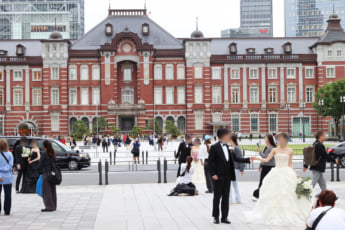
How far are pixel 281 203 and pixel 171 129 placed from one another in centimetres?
5163

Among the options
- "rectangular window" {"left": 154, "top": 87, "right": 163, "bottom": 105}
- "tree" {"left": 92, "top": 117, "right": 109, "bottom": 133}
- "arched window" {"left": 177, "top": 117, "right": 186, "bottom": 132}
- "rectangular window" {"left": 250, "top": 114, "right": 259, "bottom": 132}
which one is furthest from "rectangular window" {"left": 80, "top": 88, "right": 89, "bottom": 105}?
"rectangular window" {"left": 250, "top": 114, "right": 259, "bottom": 132}

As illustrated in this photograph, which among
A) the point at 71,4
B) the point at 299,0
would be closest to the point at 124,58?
the point at 71,4

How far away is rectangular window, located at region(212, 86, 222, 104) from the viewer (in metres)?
67.2

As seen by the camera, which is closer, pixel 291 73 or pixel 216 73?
pixel 216 73

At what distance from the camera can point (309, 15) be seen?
152 meters

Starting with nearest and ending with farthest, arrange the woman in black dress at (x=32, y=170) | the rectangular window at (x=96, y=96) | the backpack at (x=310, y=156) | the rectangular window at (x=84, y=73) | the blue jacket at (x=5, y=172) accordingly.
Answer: the blue jacket at (x=5, y=172) < the backpack at (x=310, y=156) < the woman in black dress at (x=32, y=170) < the rectangular window at (x=84, y=73) < the rectangular window at (x=96, y=96)

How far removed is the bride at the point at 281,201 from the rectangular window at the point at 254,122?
187 feet

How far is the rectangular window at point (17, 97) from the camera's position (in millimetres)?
66625

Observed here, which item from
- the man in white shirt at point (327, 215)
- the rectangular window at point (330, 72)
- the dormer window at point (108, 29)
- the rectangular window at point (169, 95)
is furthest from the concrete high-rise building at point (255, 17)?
the man in white shirt at point (327, 215)

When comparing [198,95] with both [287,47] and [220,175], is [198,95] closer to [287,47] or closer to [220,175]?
[287,47]

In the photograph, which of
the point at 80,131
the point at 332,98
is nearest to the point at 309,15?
the point at 332,98

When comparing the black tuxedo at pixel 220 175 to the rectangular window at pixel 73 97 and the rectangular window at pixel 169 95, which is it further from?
the rectangular window at pixel 73 97

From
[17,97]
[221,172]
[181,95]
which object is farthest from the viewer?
[181,95]

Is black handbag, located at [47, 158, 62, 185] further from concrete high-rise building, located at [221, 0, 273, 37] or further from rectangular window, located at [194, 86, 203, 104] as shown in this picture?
concrete high-rise building, located at [221, 0, 273, 37]
